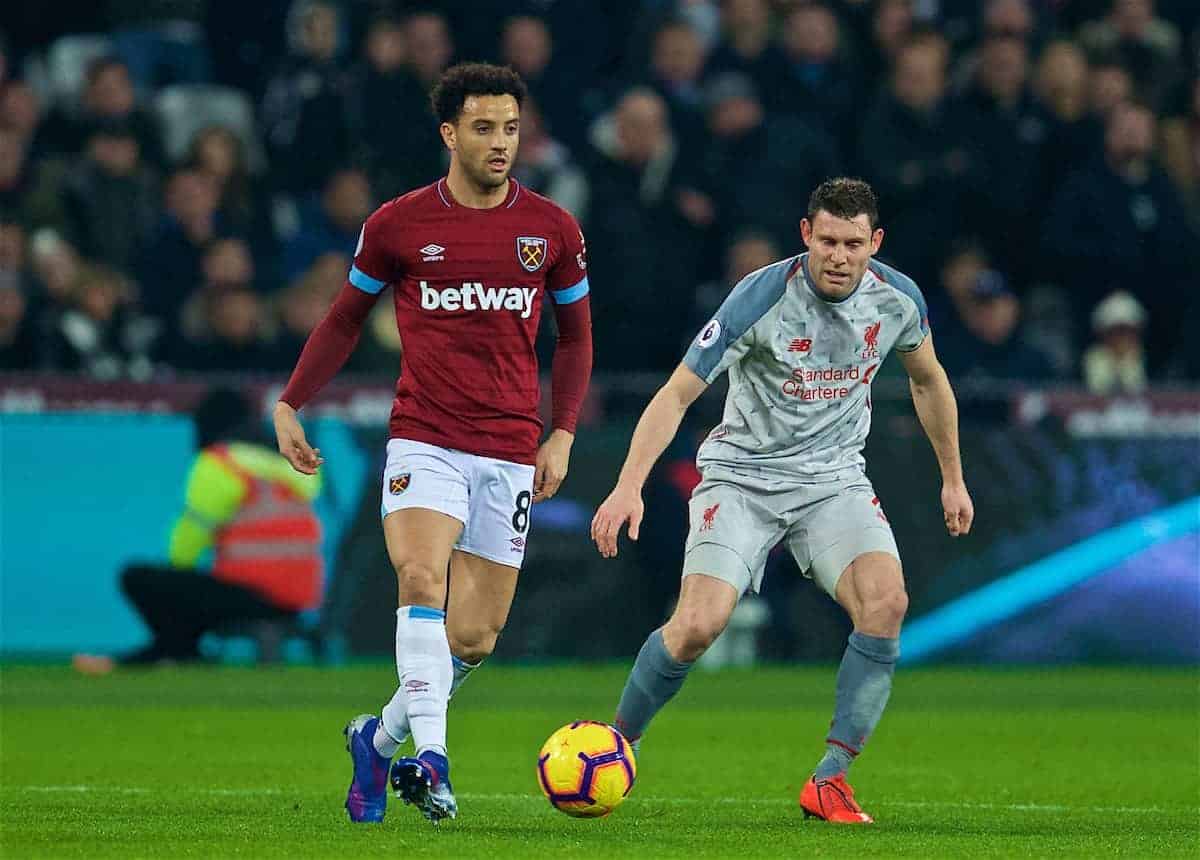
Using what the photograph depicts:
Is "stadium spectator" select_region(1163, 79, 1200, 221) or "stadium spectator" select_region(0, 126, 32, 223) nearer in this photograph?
"stadium spectator" select_region(0, 126, 32, 223)

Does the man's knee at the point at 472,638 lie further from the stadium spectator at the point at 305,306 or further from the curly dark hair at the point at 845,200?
the stadium spectator at the point at 305,306

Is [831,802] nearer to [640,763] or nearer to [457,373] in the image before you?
[457,373]

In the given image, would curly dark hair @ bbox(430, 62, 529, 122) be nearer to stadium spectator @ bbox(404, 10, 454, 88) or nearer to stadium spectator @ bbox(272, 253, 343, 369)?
stadium spectator @ bbox(272, 253, 343, 369)

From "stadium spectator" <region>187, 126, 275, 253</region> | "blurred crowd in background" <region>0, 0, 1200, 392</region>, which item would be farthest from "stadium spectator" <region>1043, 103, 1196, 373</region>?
"stadium spectator" <region>187, 126, 275, 253</region>

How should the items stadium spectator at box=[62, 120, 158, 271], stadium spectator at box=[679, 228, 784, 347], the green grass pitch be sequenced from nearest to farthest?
the green grass pitch, stadium spectator at box=[679, 228, 784, 347], stadium spectator at box=[62, 120, 158, 271]

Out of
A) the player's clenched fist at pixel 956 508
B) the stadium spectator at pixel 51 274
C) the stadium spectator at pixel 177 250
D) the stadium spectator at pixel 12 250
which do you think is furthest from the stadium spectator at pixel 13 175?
the player's clenched fist at pixel 956 508

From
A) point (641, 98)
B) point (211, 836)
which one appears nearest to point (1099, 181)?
point (641, 98)

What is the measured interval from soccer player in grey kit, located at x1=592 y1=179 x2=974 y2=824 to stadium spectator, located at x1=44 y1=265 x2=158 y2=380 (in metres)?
7.66

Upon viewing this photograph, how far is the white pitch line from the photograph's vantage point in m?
8.78

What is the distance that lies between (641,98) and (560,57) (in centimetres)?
152

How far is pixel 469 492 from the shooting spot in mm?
8055

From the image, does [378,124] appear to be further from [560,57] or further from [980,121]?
[980,121]

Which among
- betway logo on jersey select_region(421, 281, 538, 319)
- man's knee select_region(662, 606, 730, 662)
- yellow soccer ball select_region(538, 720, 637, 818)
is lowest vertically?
yellow soccer ball select_region(538, 720, 637, 818)

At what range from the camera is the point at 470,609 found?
8.16 m
